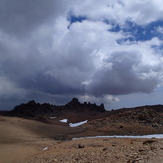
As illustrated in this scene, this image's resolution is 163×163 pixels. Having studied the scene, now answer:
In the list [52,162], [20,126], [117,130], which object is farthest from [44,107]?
[52,162]

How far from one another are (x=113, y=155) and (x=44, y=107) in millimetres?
48915

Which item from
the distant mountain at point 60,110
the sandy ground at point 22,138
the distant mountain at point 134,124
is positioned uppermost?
the distant mountain at point 60,110

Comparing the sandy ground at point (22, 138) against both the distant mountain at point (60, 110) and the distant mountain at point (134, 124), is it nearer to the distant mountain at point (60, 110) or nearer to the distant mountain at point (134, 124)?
the distant mountain at point (134, 124)

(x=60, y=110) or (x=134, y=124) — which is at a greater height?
(x=60, y=110)

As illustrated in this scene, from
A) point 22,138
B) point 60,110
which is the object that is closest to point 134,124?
point 22,138

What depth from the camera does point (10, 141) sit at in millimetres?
19672

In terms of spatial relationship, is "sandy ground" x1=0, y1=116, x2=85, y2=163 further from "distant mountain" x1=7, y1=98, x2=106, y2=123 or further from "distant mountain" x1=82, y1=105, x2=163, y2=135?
"distant mountain" x1=7, y1=98, x2=106, y2=123

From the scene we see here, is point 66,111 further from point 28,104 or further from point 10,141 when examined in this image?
point 10,141

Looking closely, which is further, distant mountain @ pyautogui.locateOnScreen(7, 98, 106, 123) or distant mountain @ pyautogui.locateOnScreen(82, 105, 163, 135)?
distant mountain @ pyautogui.locateOnScreen(7, 98, 106, 123)

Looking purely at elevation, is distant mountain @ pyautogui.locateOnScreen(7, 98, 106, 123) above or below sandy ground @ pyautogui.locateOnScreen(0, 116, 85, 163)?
above

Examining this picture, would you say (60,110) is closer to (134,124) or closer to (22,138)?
(134,124)

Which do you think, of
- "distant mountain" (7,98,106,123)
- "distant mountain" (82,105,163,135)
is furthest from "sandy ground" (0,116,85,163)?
"distant mountain" (7,98,106,123)

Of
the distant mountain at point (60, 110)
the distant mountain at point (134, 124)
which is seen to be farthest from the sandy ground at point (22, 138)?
the distant mountain at point (60, 110)

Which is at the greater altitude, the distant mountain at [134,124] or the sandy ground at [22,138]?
the distant mountain at [134,124]
